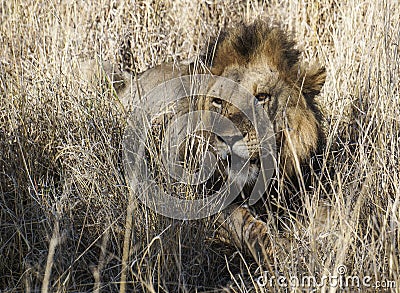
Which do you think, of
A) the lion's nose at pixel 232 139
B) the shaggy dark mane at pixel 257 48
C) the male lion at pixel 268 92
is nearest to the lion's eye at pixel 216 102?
the male lion at pixel 268 92

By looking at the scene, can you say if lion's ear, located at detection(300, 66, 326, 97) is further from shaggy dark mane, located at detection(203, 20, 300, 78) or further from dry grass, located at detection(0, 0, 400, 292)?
dry grass, located at detection(0, 0, 400, 292)

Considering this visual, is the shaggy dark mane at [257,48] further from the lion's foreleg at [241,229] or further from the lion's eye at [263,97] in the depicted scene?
the lion's foreleg at [241,229]

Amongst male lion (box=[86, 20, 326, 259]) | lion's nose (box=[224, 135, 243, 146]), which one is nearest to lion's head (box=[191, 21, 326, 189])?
male lion (box=[86, 20, 326, 259])

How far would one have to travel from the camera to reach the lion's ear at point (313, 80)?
366 centimetres

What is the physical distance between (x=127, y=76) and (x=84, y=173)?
143cm

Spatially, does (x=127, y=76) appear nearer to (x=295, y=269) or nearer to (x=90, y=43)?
(x=90, y=43)

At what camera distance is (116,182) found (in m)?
3.13

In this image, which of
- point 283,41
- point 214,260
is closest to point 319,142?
point 283,41

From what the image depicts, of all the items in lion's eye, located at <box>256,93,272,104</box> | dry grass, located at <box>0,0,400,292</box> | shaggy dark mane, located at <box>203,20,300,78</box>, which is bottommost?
dry grass, located at <box>0,0,400,292</box>

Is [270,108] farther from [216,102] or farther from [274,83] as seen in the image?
[216,102]

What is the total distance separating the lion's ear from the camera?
3.66 metres

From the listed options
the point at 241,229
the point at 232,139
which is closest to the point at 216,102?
the point at 232,139

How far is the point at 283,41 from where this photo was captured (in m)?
3.69

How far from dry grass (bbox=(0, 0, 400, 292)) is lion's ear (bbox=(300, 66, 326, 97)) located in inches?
8.6
